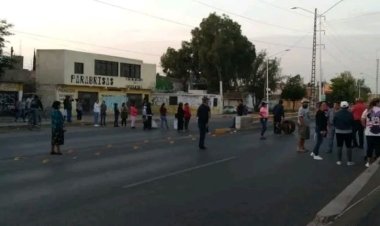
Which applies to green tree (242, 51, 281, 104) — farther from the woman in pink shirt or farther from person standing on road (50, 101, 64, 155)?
person standing on road (50, 101, 64, 155)

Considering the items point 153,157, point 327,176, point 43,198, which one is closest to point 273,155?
point 153,157

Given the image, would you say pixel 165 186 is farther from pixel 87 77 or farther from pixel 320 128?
pixel 87 77

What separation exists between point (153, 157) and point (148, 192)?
6235mm

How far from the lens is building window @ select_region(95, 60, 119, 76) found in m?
61.4

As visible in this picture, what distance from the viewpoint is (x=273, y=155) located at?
698 inches

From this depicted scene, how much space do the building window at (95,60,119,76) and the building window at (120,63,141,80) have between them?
3.52ft

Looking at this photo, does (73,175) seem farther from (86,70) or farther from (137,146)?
(86,70)

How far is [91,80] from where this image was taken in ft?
197

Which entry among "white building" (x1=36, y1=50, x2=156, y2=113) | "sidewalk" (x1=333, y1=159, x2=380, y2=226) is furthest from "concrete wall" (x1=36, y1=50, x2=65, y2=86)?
"sidewalk" (x1=333, y1=159, x2=380, y2=226)

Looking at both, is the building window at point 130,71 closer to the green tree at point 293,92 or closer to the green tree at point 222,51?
the green tree at point 222,51

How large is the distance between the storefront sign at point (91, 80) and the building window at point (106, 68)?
0.57 metres

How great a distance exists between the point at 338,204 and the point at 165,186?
351 centimetres

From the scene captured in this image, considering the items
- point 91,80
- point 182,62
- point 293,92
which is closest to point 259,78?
point 293,92

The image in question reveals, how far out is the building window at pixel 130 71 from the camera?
2586 inches
